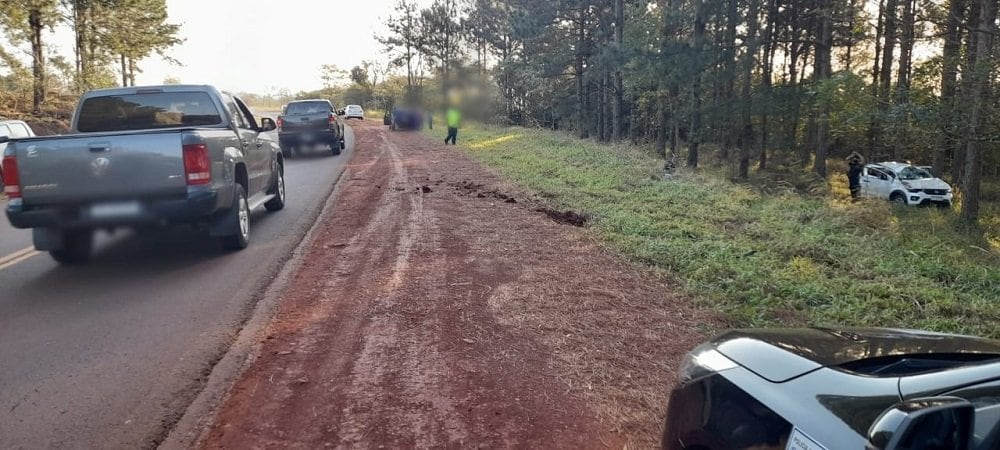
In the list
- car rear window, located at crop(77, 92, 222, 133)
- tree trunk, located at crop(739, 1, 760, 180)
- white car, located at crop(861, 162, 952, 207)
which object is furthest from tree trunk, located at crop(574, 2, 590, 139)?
car rear window, located at crop(77, 92, 222, 133)

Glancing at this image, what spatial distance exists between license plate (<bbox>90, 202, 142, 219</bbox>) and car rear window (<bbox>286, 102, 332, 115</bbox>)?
52.8 ft

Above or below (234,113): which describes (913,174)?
below

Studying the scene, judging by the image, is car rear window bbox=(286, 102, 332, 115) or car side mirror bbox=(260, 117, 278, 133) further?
car rear window bbox=(286, 102, 332, 115)

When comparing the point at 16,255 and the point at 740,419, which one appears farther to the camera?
the point at 16,255

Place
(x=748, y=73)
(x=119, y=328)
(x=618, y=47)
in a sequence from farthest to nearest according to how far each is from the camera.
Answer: (x=618, y=47)
(x=748, y=73)
(x=119, y=328)

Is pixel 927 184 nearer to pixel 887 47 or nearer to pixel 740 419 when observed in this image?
pixel 887 47

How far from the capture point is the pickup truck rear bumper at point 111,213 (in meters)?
6.52

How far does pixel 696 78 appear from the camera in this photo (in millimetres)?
20984

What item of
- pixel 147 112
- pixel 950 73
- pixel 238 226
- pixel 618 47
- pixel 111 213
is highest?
pixel 618 47

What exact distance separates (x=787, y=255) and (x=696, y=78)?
47.1 feet

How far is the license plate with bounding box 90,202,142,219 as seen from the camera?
6.57m

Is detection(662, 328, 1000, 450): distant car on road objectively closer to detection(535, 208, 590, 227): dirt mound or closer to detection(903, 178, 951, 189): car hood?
detection(535, 208, 590, 227): dirt mound

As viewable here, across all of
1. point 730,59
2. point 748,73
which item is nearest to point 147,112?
point 730,59

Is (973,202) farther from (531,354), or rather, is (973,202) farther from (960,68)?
(531,354)
